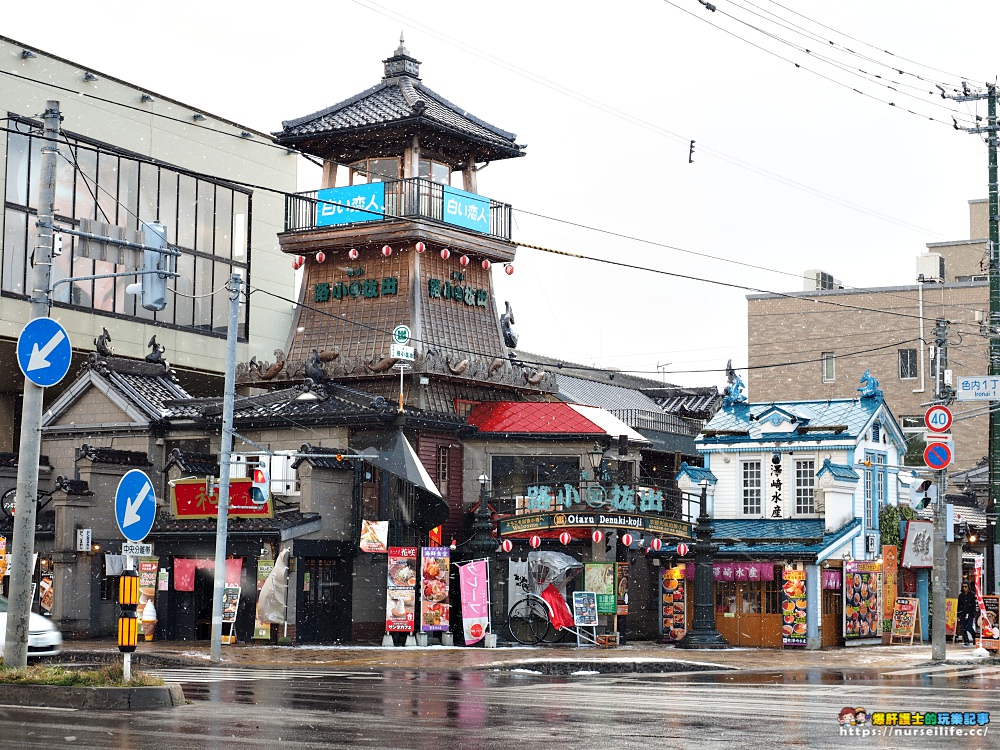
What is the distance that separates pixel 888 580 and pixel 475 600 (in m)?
15.3

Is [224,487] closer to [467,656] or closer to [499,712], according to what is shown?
[467,656]

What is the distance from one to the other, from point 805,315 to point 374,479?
41.4 meters

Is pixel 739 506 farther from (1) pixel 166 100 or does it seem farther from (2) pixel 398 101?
(1) pixel 166 100

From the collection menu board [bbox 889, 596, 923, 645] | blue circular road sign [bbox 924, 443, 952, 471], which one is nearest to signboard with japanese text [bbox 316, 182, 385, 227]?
blue circular road sign [bbox 924, 443, 952, 471]

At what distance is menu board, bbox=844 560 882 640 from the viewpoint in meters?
43.2

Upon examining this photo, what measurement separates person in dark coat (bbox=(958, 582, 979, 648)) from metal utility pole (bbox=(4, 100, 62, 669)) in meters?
30.0

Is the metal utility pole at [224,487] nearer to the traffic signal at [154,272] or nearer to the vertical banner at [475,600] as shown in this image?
the vertical banner at [475,600]

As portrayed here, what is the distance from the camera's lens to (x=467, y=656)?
34594 mm

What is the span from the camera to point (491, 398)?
47844mm

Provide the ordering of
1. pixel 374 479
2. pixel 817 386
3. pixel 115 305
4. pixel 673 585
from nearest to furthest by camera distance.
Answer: pixel 374 479, pixel 673 585, pixel 115 305, pixel 817 386

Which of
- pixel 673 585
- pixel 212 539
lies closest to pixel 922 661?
pixel 673 585

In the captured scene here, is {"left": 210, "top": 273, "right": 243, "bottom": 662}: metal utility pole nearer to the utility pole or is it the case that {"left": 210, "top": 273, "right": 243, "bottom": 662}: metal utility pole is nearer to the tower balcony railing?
the tower balcony railing

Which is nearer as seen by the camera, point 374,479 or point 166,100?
point 374,479

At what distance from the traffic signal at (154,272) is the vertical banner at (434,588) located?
56.7 ft
